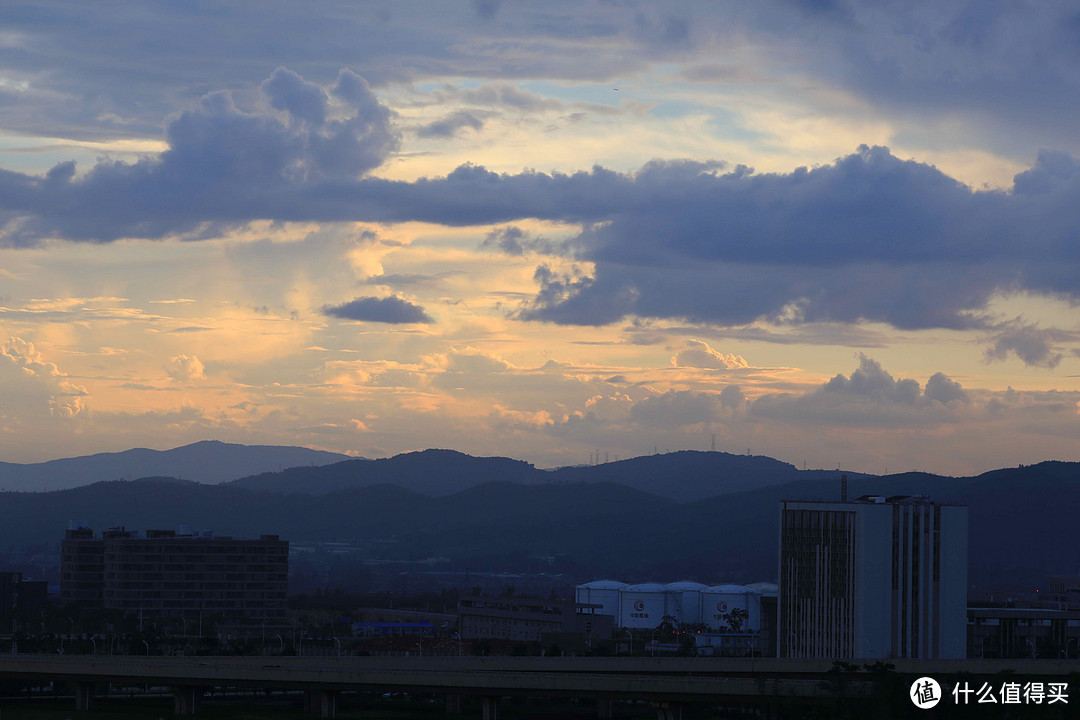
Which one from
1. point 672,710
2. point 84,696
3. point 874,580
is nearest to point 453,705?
point 672,710

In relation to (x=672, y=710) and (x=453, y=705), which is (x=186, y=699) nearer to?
(x=453, y=705)

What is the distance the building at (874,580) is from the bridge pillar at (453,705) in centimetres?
5886

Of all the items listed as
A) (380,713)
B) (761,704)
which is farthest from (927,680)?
(380,713)

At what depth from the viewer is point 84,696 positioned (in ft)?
495

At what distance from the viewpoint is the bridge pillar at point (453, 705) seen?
484 ft

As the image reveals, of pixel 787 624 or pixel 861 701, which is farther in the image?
pixel 787 624

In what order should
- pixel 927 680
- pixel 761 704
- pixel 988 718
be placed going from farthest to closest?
1. pixel 761 704
2. pixel 927 680
3. pixel 988 718

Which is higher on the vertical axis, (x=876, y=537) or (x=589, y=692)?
(x=876, y=537)

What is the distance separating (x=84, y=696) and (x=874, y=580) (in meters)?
100

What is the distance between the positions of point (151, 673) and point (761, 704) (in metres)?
62.2

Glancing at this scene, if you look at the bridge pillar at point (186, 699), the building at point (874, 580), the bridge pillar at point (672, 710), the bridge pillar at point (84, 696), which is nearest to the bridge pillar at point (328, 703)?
the bridge pillar at point (186, 699)

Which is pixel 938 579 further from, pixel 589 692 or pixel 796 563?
pixel 589 692

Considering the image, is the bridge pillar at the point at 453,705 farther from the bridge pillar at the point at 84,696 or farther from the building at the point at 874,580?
the building at the point at 874,580

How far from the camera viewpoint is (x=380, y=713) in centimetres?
15138
